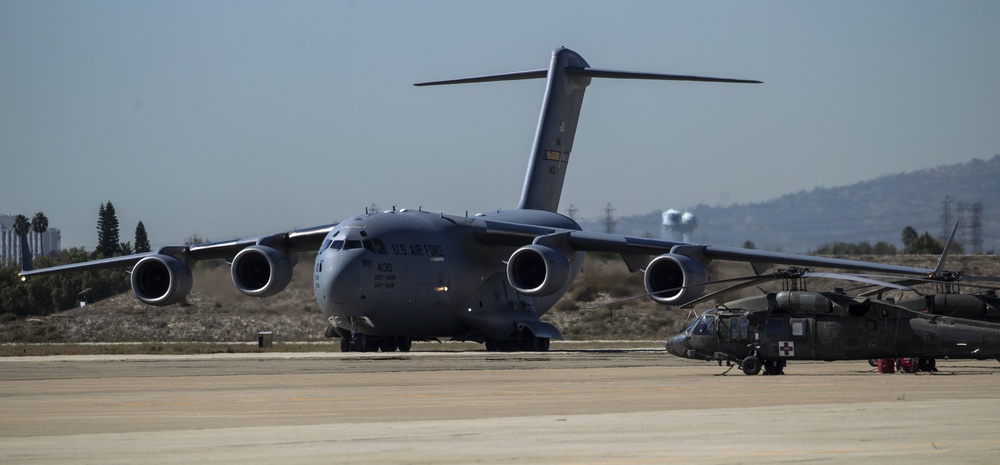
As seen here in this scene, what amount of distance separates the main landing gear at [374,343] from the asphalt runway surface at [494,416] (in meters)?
10.0

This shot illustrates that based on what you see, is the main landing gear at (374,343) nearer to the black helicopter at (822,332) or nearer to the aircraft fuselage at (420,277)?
the aircraft fuselage at (420,277)

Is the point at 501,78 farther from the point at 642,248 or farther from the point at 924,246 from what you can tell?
the point at 924,246

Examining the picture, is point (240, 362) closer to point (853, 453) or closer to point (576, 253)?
point (576, 253)

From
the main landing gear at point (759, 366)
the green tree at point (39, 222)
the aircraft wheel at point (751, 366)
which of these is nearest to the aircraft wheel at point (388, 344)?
the main landing gear at point (759, 366)

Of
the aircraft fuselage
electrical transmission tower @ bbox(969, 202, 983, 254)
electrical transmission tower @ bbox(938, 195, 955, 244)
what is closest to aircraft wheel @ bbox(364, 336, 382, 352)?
the aircraft fuselage

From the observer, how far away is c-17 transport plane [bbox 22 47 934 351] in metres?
30.9

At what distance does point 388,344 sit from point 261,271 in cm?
360

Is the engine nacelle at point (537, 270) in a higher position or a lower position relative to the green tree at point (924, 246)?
lower

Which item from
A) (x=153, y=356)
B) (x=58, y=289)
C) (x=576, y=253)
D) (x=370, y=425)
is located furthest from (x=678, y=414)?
(x=58, y=289)

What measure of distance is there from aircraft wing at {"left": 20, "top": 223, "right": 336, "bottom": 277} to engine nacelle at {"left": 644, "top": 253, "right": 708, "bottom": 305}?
826 centimetres

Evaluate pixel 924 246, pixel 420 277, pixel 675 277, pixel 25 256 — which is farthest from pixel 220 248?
pixel 924 246

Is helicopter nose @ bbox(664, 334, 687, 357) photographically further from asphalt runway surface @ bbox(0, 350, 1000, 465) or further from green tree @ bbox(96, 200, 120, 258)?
green tree @ bbox(96, 200, 120, 258)

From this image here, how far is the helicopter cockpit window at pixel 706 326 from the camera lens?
22484mm

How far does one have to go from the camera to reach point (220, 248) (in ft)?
116
